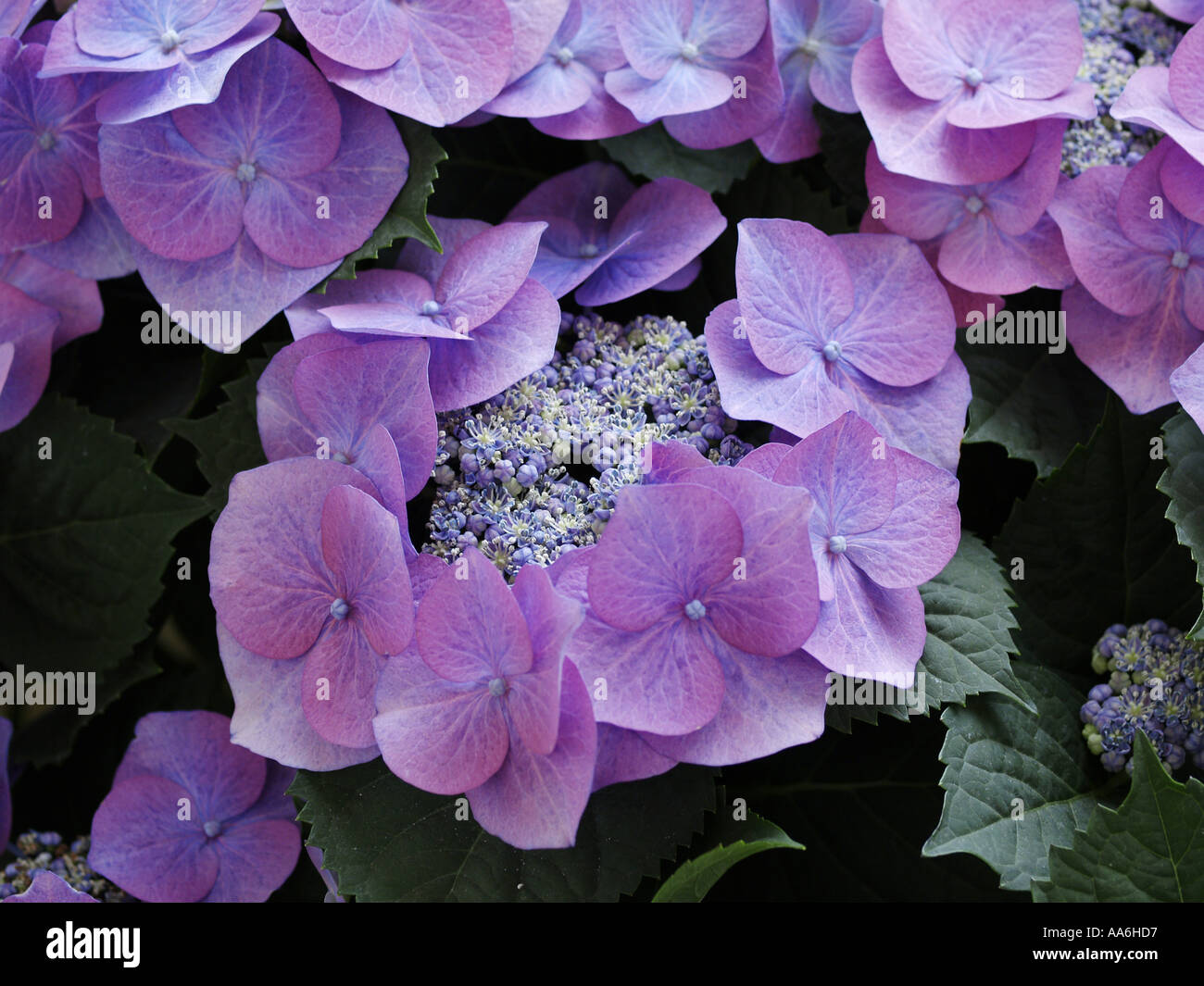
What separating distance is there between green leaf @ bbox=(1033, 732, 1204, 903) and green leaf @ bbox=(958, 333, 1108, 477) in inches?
9.7

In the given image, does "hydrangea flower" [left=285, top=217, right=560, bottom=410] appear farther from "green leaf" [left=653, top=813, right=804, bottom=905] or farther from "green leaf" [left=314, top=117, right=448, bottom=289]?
"green leaf" [left=653, top=813, right=804, bottom=905]

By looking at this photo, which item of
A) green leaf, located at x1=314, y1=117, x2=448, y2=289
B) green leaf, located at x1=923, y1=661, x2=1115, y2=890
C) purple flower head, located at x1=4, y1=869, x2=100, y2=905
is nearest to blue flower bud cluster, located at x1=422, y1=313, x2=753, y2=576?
green leaf, located at x1=314, y1=117, x2=448, y2=289

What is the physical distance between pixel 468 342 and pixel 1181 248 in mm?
508

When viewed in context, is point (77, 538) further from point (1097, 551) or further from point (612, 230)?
point (1097, 551)

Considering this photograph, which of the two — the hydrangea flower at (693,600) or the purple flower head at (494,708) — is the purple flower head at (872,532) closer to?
the hydrangea flower at (693,600)

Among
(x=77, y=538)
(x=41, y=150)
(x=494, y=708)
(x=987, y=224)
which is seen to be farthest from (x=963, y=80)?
(x=77, y=538)

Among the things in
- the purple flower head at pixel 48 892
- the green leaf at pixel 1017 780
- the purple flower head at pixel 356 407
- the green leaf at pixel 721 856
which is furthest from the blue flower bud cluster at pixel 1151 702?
the purple flower head at pixel 48 892

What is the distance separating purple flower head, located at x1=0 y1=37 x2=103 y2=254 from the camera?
0.75 meters

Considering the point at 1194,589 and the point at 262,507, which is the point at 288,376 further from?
the point at 1194,589

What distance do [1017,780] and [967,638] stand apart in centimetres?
11

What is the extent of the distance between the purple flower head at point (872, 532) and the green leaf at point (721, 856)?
12 cm

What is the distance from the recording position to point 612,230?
2.83ft

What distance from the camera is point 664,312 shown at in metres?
0.86
